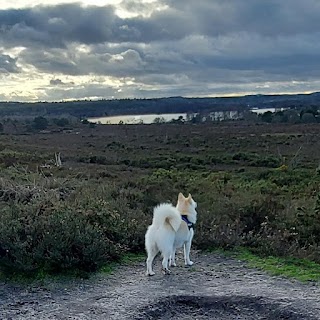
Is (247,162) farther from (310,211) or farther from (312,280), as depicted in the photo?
(312,280)

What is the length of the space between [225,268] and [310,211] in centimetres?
490

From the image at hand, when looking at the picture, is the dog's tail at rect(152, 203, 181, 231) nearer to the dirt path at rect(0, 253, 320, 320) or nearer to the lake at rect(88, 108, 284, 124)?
the dirt path at rect(0, 253, 320, 320)

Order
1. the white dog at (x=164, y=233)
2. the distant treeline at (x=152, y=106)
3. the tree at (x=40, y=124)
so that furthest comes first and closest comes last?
the distant treeline at (x=152, y=106) → the tree at (x=40, y=124) → the white dog at (x=164, y=233)

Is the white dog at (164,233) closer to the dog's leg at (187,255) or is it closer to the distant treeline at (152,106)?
the dog's leg at (187,255)

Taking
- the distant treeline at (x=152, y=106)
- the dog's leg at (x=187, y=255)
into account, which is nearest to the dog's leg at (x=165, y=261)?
the dog's leg at (x=187, y=255)

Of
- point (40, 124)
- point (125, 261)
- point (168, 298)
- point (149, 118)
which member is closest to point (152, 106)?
point (149, 118)

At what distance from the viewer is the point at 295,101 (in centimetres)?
13575

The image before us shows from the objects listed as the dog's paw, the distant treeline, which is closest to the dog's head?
the dog's paw

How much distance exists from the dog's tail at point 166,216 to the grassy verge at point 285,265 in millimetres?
1573

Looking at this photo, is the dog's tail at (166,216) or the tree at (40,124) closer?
the dog's tail at (166,216)

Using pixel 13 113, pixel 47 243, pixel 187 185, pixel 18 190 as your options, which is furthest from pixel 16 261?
pixel 13 113

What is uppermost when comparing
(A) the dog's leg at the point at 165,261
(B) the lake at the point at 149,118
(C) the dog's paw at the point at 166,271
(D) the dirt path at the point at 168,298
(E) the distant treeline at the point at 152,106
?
(E) the distant treeline at the point at 152,106

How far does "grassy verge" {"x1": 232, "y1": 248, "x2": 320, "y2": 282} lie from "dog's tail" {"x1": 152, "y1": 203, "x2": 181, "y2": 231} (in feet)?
5.16

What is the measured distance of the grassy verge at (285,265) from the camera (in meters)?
7.73
